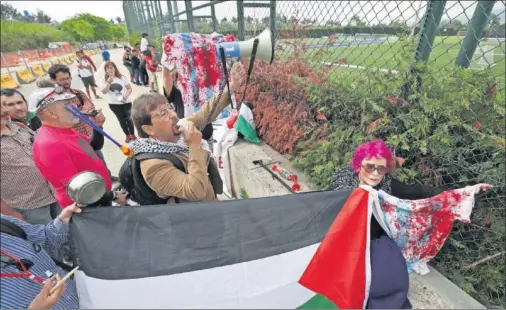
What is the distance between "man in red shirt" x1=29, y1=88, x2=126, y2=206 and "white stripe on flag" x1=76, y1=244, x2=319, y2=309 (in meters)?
0.64

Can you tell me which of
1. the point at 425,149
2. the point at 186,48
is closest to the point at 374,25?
the point at 425,149

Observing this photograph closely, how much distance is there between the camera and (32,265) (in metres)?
1.36

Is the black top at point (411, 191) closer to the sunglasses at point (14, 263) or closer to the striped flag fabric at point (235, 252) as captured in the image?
the striped flag fabric at point (235, 252)

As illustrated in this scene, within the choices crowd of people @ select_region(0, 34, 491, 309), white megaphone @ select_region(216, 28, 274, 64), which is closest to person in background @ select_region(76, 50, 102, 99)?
crowd of people @ select_region(0, 34, 491, 309)

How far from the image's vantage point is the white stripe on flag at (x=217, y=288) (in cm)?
154

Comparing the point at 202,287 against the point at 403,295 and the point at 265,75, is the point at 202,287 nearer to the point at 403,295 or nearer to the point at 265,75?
the point at 403,295

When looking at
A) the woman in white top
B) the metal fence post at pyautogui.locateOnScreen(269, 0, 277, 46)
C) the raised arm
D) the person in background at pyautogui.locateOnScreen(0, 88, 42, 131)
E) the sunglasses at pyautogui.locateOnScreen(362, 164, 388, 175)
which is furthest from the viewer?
the woman in white top

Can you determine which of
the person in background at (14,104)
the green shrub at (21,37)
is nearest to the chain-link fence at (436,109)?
the person in background at (14,104)

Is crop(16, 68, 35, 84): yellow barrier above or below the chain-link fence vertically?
below

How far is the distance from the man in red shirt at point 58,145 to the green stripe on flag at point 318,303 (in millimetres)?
1445

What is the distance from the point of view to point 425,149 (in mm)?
2080

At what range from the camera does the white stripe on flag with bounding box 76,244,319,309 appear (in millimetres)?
1537

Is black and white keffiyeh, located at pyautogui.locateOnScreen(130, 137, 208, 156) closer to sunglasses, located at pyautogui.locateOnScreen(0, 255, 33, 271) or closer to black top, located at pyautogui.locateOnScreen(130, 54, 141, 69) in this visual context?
sunglasses, located at pyautogui.locateOnScreen(0, 255, 33, 271)

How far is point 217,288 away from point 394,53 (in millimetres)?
2172
